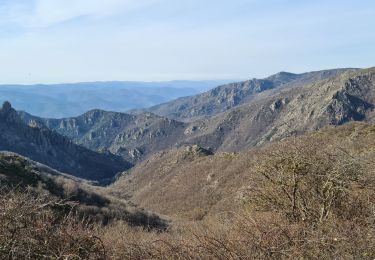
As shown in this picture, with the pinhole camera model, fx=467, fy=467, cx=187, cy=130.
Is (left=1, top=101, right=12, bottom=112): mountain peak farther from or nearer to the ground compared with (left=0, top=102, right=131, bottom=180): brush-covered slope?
farther from the ground

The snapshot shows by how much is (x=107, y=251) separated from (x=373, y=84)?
8013 inches

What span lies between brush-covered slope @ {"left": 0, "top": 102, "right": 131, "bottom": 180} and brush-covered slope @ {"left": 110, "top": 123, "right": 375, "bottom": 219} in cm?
5040

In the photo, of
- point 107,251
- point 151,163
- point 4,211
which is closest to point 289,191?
point 107,251

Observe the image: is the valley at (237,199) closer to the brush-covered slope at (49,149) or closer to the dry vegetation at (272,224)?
the dry vegetation at (272,224)

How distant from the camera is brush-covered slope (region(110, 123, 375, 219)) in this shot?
13867mm

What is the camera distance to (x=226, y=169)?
7175cm

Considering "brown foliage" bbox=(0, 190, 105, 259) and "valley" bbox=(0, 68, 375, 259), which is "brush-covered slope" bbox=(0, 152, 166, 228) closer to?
"valley" bbox=(0, 68, 375, 259)

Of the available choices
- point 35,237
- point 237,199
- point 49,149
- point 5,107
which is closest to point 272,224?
point 35,237

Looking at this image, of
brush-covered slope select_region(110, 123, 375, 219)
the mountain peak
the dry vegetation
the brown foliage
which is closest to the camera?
the brown foliage

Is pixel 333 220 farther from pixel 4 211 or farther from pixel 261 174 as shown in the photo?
pixel 4 211

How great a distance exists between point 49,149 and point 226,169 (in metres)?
115

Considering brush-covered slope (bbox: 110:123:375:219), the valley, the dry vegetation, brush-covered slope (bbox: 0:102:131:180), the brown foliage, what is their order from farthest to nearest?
brush-covered slope (bbox: 0:102:131:180) → brush-covered slope (bbox: 110:123:375:219) → the valley → the dry vegetation → the brown foliage

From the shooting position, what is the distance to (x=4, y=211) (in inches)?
277

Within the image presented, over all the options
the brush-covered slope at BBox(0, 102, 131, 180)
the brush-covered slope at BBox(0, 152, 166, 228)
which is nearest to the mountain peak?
the brush-covered slope at BBox(0, 102, 131, 180)
